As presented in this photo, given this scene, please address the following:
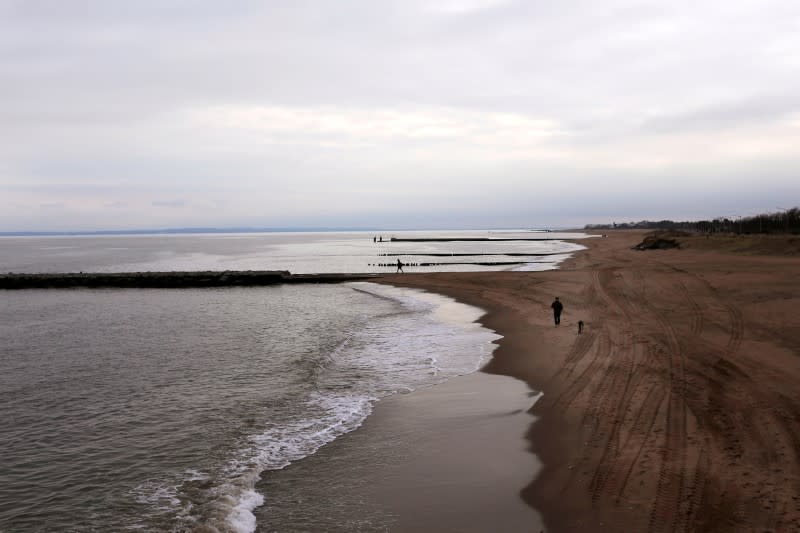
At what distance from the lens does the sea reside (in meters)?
9.85

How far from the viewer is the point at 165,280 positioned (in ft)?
191

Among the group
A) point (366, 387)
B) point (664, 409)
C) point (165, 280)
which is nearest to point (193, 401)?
point (366, 387)

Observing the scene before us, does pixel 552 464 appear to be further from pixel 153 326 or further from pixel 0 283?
pixel 0 283

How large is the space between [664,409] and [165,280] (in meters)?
55.8

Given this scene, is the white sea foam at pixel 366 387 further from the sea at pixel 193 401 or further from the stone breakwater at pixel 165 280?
the stone breakwater at pixel 165 280

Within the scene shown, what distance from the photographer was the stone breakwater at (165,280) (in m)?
57.4

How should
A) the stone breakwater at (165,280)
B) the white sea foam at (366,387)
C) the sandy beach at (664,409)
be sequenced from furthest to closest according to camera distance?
the stone breakwater at (165,280), the white sea foam at (366,387), the sandy beach at (664,409)

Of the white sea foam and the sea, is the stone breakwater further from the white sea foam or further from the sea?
the white sea foam

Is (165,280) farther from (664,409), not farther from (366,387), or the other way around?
(664,409)

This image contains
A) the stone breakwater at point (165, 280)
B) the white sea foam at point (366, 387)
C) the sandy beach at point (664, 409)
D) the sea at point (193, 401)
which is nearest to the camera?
the sandy beach at point (664, 409)

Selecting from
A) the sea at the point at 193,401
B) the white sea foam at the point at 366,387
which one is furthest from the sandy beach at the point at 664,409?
the sea at the point at 193,401

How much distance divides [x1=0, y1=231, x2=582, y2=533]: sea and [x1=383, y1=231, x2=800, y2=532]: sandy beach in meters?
3.55

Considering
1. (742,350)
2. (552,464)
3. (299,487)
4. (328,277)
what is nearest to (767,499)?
(552,464)

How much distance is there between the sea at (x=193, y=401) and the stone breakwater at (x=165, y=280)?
2196 centimetres
